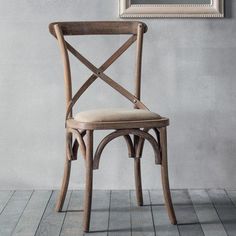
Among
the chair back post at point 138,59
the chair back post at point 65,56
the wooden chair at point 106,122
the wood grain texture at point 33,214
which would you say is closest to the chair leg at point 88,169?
the wooden chair at point 106,122

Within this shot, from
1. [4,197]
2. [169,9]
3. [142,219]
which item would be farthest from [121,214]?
[169,9]

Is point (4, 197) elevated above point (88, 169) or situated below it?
below

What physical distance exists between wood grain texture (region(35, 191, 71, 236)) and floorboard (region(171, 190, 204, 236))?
0.51m

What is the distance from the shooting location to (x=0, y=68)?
2.97 m

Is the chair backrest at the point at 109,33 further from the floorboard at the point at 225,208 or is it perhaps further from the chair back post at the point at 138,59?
the floorboard at the point at 225,208

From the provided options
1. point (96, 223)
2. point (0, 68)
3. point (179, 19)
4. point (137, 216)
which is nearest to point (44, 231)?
point (96, 223)

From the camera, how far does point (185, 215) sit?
256cm

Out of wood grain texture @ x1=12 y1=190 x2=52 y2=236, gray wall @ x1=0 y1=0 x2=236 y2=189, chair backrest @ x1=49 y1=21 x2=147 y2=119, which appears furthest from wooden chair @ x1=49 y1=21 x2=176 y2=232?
gray wall @ x1=0 y1=0 x2=236 y2=189

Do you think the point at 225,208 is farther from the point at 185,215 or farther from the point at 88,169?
the point at 88,169

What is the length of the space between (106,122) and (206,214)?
2.14 feet

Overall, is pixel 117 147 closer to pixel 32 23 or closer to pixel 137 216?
pixel 137 216

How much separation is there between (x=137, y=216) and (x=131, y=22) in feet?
3.00

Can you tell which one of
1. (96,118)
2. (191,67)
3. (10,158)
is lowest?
(10,158)

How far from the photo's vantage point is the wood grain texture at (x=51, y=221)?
233 centimetres
